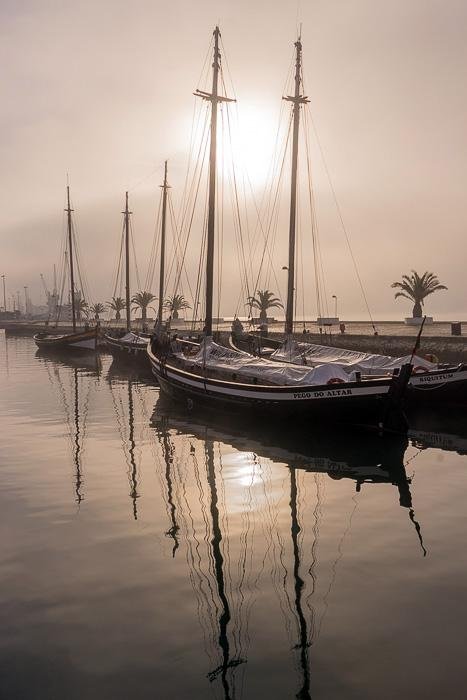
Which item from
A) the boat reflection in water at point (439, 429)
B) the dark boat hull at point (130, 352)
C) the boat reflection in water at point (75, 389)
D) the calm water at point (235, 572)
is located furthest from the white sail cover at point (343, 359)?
the dark boat hull at point (130, 352)

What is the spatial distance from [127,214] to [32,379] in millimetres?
34538

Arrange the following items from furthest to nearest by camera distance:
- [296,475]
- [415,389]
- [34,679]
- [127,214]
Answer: [127,214], [415,389], [296,475], [34,679]

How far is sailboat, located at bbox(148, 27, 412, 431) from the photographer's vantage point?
1891cm

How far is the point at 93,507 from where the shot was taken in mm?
12602

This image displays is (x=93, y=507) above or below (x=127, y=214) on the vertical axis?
below

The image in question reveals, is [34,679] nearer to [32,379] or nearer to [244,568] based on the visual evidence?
[244,568]

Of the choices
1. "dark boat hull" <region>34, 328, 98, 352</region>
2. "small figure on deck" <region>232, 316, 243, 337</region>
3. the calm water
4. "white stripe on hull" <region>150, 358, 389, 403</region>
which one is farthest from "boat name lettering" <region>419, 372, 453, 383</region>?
"dark boat hull" <region>34, 328, 98, 352</region>

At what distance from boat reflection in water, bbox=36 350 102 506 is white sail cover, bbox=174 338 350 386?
6214mm

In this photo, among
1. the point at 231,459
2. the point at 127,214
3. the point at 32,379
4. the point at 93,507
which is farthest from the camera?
the point at 127,214

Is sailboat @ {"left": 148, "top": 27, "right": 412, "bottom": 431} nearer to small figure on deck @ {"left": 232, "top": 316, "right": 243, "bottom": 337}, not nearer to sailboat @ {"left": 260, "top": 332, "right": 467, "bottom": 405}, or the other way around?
sailboat @ {"left": 260, "top": 332, "right": 467, "bottom": 405}

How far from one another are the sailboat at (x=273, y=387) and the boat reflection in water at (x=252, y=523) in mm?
911

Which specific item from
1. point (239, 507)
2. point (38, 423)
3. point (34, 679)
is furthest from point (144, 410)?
point (34, 679)

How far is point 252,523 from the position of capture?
453 inches

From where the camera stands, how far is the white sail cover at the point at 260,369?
2016 centimetres
